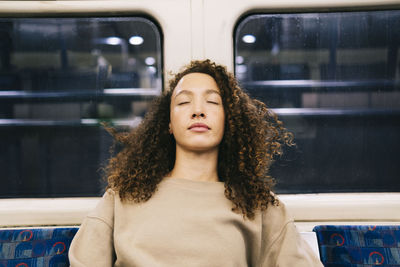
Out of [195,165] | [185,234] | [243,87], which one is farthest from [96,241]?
[243,87]

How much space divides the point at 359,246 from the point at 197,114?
3.07 feet

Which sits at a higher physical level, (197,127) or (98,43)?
(98,43)

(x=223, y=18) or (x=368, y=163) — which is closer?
(x=223, y=18)

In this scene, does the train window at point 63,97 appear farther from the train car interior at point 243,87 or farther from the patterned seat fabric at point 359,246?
the patterned seat fabric at point 359,246

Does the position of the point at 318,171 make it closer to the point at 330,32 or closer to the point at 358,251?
the point at 358,251

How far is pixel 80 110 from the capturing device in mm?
1884

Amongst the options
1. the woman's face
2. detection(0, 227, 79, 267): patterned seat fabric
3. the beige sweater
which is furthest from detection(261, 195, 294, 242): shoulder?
detection(0, 227, 79, 267): patterned seat fabric

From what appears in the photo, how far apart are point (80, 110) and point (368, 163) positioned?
1.72m

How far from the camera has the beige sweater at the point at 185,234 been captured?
47.6 inches

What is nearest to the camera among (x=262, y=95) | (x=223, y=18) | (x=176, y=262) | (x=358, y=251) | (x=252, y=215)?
(x=176, y=262)

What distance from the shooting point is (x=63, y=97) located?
1.89 m

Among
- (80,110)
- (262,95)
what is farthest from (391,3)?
(80,110)

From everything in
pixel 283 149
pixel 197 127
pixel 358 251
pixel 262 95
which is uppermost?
pixel 262 95

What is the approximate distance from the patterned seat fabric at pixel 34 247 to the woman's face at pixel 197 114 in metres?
0.68
